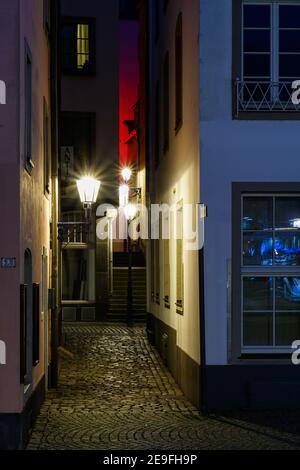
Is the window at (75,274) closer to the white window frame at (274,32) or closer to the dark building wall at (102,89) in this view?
the dark building wall at (102,89)

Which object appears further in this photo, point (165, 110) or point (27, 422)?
point (165, 110)

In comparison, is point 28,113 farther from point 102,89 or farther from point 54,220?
point 102,89

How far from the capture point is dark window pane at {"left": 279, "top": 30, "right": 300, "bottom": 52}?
1180 cm

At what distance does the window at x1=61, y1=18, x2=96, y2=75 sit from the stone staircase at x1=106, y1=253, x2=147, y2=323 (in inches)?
268

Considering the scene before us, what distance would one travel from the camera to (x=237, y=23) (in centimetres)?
1156

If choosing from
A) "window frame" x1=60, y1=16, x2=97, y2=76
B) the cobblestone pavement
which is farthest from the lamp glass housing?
"window frame" x1=60, y1=16, x2=97, y2=76

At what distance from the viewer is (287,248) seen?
11789mm

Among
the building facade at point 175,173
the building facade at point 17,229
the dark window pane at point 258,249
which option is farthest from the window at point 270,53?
the building facade at point 17,229

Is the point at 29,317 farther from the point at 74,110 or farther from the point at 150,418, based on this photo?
the point at 74,110

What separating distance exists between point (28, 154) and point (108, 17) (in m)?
18.4

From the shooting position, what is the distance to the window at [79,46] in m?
27.6

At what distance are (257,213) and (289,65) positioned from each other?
6.74 feet

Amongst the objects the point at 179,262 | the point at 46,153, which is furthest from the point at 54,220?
the point at 179,262

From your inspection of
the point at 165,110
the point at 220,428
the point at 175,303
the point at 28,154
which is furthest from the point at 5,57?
the point at 165,110
